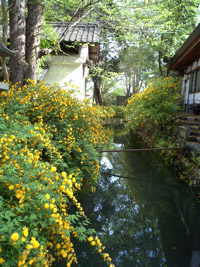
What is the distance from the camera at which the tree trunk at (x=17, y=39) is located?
5523 mm

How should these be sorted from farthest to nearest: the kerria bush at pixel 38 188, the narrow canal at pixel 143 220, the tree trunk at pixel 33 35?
the tree trunk at pixel 33 35 < the narrow canal at pixel 143 220 < the kerria bush at pixel 38 188

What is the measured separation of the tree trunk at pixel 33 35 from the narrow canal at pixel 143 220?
340 cm

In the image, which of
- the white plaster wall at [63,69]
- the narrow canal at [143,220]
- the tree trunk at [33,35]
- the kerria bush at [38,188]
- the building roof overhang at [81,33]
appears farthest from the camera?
the white plaster wall at [63,69]

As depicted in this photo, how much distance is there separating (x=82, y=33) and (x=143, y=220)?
770 cm

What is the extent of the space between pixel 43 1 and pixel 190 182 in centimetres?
606

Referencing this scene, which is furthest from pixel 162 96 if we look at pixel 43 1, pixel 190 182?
pixel 43 1

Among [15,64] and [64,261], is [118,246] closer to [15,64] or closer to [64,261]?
[64,261]

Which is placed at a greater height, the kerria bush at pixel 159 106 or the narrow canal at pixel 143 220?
the kerria bush at pixel 159 106

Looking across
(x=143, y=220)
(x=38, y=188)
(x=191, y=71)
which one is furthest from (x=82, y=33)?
(x=38, y=188)

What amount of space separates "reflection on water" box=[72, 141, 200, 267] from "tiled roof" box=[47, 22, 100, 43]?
5170 millimetres

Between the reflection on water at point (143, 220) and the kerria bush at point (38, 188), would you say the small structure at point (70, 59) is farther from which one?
the kerria bush at point (38, 188)

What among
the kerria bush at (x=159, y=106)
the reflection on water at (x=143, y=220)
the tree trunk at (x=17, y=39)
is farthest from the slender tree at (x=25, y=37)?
the kerria bush at (x=159, y=106)

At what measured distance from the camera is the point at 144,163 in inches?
335

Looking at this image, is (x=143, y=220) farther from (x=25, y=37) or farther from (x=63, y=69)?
(x=63, y=69)
